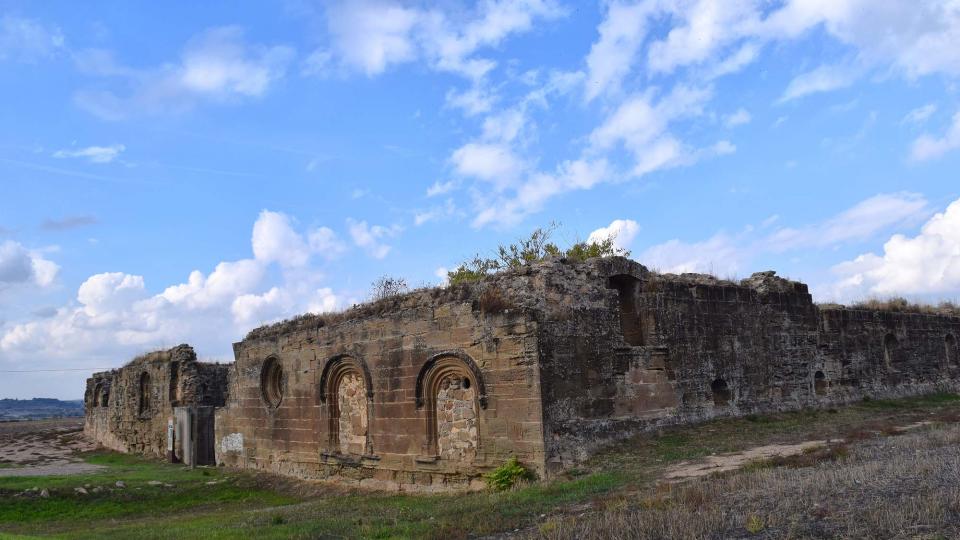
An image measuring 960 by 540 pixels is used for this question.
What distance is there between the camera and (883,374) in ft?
63.7

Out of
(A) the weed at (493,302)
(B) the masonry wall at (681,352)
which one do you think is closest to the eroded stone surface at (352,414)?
(A) the weed at (493,302)

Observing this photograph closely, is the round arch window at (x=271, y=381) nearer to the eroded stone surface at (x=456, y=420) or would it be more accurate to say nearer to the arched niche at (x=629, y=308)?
the eroded stone surface at (x=456, y=420)

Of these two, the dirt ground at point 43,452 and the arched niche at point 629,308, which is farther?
the dirt ground at point 43,452

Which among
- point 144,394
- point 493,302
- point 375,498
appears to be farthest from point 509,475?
point 144,394

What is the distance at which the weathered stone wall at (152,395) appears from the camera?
23.8 meters

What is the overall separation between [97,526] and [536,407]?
8.36 metres

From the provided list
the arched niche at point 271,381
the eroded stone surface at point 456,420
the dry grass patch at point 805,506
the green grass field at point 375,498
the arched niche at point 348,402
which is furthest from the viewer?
the arched niche at point 271,381

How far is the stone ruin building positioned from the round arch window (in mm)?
51

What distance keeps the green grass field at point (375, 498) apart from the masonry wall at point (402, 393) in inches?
27.6

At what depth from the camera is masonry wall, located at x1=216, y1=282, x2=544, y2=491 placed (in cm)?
1168

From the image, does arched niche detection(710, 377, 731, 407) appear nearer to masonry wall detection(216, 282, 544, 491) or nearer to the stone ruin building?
the stone ruin building

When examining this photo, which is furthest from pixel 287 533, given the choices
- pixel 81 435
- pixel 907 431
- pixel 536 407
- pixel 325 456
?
pixel 81 435

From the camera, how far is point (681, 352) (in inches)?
538

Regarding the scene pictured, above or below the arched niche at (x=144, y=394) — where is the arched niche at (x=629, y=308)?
above
